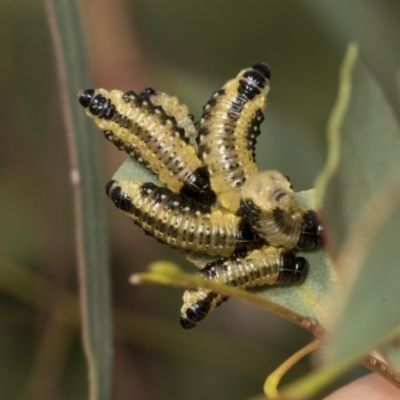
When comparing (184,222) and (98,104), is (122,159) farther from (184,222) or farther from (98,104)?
(184,222)

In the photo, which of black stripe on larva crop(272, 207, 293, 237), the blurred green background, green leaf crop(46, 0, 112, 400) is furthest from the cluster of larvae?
the blurred green background

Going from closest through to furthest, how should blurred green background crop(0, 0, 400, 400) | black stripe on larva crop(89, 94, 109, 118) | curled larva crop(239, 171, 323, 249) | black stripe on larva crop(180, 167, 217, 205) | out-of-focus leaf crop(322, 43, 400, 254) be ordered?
out-of-focus leaf crop(322, 43, 400, 254)
curled larva crop(239, 171, 323, 249)
black stripe on larva crop(180, 167, 217, 205)
black stripe on larva crop(89, 94, 109, 118)
blurred green background crop(0, 0, 400, 400)

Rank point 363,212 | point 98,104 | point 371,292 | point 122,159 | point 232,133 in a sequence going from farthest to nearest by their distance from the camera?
point 122,159
point 98,104
point 232,133
point 363,212
point 371,292

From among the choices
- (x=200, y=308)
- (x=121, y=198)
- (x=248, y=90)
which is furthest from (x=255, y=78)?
(x=200, y=308)

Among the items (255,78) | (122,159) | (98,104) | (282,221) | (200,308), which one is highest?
(255,78)

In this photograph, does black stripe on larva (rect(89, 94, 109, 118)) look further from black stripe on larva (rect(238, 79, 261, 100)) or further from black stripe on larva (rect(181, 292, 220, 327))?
black stripe on larva (rect(181, 292, 220, 327))

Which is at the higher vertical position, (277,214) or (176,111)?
(176,111)
